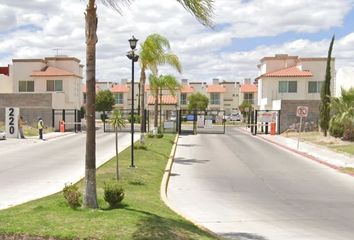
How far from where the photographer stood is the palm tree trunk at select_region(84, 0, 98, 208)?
10086 millimetres

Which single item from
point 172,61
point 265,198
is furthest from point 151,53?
point 265,198

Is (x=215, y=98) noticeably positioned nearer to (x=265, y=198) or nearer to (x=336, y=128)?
(x=336, y=128)

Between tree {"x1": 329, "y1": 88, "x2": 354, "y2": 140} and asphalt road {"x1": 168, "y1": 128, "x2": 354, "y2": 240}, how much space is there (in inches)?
508

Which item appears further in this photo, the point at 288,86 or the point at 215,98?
the point at 215,98

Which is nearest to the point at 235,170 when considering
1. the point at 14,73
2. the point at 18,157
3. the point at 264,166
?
the point at 264,166

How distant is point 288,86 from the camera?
65875 millimetres

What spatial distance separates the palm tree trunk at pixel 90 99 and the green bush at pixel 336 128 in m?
32.2

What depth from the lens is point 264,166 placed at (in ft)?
80.4

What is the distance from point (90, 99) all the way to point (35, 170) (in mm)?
11160

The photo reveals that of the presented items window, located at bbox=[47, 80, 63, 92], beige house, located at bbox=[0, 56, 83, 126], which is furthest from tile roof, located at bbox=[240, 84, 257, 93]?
window, located at bbox=[47, 80, 63, 92]

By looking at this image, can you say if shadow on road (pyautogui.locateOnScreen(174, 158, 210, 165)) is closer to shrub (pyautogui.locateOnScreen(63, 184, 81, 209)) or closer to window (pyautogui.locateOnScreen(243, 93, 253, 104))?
shrub (pyautogui.locateOnScreen(63, 184, 81, 209))

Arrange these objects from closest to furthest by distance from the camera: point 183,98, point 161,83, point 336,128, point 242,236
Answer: point 242,236 → point 336,128 → point 161,83 → point 183,98

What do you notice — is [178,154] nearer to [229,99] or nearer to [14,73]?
[14,73]

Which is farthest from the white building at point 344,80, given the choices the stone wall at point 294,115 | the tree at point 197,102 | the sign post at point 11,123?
the tree at point 197,102
